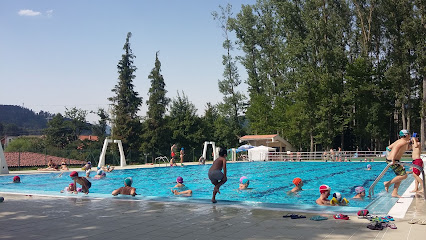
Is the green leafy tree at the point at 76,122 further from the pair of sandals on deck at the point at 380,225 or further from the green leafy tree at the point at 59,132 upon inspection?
the pair of sandals on deck at the point at 380,225

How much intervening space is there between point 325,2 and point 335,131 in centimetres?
1545

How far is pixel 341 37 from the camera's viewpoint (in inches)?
1870

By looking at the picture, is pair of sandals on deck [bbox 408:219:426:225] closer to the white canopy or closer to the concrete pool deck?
the concrete pool deck

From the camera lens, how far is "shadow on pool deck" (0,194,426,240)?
18.3ft

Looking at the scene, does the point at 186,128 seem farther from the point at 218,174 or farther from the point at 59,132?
the point at 218,174

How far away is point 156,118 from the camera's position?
47.4 metres

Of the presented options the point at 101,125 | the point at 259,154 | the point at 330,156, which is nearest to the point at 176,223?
the point at 330,156

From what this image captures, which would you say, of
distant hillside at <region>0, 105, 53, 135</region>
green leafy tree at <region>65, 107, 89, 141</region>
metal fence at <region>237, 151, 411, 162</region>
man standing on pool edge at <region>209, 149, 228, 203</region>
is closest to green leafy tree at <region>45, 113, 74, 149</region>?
green leafy tree at <region>65, 107, 89, 141</region>

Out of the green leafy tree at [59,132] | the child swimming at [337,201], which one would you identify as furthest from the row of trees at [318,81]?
the child swimming at [337,201]

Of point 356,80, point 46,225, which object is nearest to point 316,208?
point 46,225

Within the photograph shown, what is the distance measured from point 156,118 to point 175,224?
4152cm

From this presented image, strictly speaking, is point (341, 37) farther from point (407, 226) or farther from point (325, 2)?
point (407, 226)

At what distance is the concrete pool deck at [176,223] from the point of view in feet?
18.3

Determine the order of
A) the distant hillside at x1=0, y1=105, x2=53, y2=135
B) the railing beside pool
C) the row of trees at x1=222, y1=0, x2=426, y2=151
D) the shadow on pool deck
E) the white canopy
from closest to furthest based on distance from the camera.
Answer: the shadow on pool deck, the railing beside pool, the white canopy, the row of trees at x1=222, y1=0, x2=426, y2=151, the distant hillside at x1=0, y1=105, x2=53, y2=135
